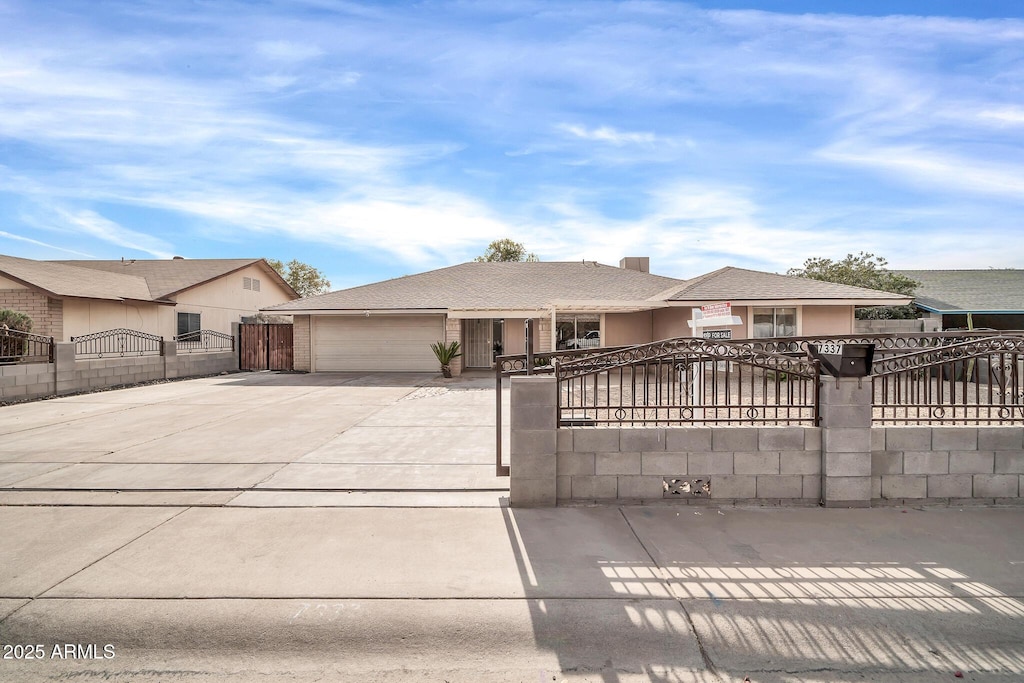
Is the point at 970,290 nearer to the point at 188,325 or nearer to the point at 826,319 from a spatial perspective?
the point at 826,319

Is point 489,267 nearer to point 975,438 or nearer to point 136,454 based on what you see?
point 136,454

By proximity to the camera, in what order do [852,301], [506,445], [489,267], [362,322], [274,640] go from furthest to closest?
1. [489,267]
2. [362,322]
3. [852,301]
4. [506,445]
5. [274,640]

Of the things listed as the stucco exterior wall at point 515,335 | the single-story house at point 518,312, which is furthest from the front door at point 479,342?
the stucco exterior wall at point 515,335

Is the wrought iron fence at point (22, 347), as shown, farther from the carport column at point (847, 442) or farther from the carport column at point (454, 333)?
the carport column at point (847, 442)

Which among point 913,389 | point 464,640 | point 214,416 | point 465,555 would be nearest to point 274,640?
point 464,640

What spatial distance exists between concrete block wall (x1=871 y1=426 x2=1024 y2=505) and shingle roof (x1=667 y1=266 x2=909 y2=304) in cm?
1070

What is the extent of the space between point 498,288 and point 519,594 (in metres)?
18.2

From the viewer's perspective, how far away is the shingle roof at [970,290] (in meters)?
20.6

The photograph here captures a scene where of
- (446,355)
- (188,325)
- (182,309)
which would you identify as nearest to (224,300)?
(188,325)

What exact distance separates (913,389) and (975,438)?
25.9 inches

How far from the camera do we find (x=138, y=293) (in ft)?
67.6

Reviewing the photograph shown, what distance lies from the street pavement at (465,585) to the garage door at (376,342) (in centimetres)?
1376

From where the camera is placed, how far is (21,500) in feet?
17.5

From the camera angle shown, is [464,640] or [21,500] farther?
[21,500]
